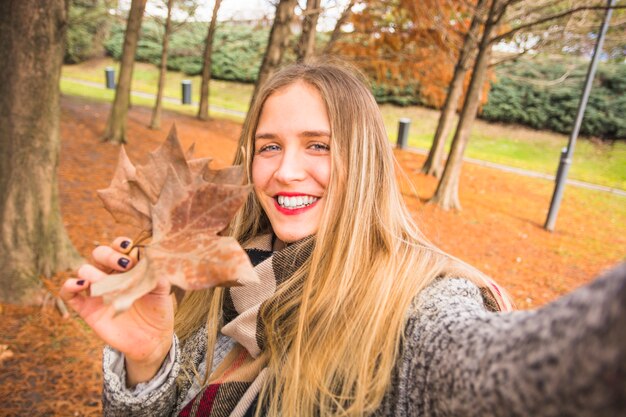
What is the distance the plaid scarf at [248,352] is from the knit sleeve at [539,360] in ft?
2.14

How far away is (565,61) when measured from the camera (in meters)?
21.0

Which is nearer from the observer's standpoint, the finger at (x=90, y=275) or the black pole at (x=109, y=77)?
the finger at (x=90, y=275)

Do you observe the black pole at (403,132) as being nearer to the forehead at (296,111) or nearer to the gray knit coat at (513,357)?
the forehead at (296,111)

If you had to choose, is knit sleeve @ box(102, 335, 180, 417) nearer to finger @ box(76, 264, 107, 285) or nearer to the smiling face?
finger @ box(76, 264, 107, 285)

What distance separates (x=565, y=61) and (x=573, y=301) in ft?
83.7

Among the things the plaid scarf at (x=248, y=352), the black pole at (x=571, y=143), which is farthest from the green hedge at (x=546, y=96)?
the plaid scarf at (x=248, y=352)

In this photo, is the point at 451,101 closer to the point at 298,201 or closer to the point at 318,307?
the point at 298,201

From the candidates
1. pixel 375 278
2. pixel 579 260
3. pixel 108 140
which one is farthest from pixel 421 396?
pixel 108 140

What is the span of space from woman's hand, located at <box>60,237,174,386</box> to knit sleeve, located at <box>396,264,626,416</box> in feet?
2.29

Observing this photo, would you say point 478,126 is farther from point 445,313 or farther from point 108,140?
point 445,313

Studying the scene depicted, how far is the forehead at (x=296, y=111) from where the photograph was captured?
58.3 inches

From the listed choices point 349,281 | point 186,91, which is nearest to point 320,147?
point 349,281

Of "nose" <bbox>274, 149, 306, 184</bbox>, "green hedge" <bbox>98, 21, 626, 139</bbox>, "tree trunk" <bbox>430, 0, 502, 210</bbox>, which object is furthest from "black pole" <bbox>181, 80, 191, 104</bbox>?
"nose" <bbox>274, 149, 306, 184</bbox>

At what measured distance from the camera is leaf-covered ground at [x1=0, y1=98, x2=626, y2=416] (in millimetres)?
3219
